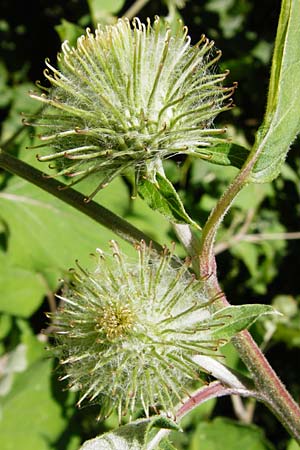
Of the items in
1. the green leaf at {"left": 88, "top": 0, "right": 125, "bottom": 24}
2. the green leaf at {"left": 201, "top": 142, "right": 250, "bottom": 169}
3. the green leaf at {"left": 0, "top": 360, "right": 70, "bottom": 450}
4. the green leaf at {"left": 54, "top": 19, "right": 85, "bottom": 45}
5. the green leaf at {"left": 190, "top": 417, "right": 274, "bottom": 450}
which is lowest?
the green leaf at {"left": 0, "top": 360, "right": 70, "bottom": 450}

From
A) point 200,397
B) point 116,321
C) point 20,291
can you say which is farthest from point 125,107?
point 20,291

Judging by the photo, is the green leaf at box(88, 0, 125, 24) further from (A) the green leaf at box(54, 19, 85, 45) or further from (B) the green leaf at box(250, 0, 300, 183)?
(B) the green leaf at box(250, 0, 300, 183)

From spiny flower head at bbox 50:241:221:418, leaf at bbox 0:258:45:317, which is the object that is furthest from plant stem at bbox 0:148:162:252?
leaf at bbox 0:258:45:317

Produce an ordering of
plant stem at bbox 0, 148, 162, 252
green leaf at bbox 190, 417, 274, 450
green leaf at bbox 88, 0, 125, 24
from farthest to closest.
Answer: green leaf at bbox 88, 0, 125, 24
green leaf at bbox 190, 417, 274, 450
plant stem at bbox 0, 148, 162, 252

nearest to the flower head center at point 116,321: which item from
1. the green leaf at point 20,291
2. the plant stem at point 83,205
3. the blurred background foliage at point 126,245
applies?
the plant stem at point 83,205

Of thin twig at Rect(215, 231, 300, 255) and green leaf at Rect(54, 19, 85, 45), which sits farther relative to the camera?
thin twig at Rect(215, 231, 300, 255)

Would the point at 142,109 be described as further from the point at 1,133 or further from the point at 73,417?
the point at 1,133

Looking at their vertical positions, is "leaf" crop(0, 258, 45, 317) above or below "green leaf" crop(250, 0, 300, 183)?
below

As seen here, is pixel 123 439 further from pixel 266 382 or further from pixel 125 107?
pixel 125 107
